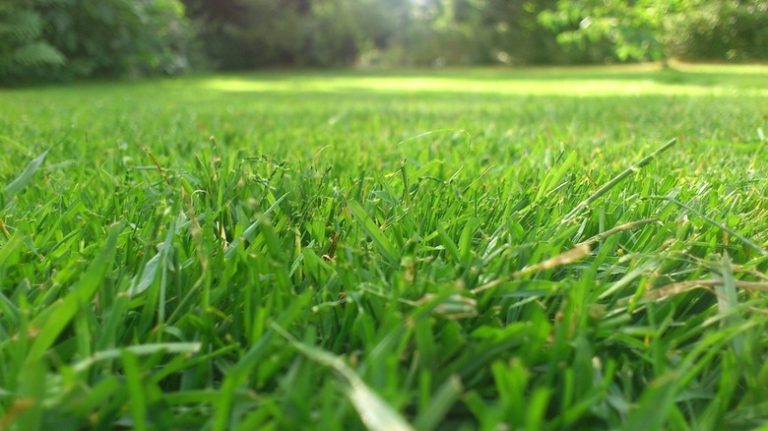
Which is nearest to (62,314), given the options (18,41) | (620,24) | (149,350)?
(149,350)

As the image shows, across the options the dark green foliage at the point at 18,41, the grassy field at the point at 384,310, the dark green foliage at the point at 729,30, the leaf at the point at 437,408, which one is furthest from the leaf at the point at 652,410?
the dark green foliage at the point at 18,41

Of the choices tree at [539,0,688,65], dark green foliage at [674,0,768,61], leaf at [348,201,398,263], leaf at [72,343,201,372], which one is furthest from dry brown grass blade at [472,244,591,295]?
tree at [539,0,688,65]

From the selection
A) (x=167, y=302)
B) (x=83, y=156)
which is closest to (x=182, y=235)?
(x=167, y=302)

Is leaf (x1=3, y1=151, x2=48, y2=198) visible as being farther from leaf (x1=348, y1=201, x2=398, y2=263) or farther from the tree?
the tree

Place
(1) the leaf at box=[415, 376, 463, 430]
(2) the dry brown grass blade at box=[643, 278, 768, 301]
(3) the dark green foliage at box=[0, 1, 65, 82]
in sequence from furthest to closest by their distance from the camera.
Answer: (3) the dark green foliage at box=[0, 1, 65, 82] → (2) the dry brown grass blade at box=[643, 278, 768, 301] → (1) the leaf at box=[415, 376, 463, 430]

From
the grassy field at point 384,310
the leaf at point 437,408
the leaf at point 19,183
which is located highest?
the leaf at point 437,408

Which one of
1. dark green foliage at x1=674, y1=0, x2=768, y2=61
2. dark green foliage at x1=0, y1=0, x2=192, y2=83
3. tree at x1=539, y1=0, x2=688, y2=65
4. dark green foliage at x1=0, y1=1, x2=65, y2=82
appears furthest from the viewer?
tree at x1=539, y1=0, x2=688, y2=65

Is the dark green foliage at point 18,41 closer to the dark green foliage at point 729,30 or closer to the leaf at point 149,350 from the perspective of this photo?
the dark green foliage at point 729,30

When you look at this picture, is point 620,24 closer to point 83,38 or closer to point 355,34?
point 83,38

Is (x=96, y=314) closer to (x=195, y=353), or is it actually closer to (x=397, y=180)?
(x=195, y=353)
